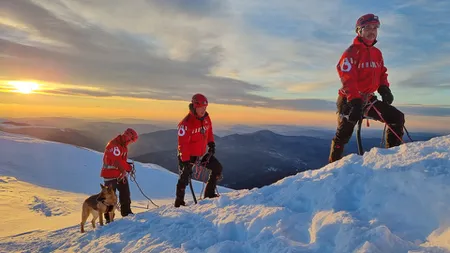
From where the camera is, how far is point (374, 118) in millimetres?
6230

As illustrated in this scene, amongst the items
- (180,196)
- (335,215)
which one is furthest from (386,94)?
(180,196)

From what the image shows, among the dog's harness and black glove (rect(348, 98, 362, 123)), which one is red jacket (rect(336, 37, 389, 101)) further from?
the dog's harness

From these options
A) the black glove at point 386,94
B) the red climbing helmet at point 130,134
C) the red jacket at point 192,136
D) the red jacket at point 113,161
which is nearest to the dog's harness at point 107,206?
the red jacket at point 113,161

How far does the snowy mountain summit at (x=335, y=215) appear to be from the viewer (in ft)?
10.8

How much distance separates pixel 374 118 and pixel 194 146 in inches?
150

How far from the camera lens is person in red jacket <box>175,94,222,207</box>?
24.6 feet

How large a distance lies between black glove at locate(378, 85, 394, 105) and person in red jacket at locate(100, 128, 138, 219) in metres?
6.03

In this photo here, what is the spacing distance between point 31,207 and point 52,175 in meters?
8.85

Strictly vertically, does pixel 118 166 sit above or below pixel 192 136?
below

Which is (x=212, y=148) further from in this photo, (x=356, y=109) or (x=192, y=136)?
(x=356, y=109)

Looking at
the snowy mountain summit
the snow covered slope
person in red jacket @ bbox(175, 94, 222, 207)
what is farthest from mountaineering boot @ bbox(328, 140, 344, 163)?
the snow covered slope

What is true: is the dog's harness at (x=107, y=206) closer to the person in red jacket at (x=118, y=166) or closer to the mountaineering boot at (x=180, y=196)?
the person in red jacket at (x=118, y=166)

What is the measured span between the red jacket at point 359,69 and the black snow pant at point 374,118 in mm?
243

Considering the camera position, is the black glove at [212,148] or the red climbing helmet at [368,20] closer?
the red climbing helmet at [368,20]
